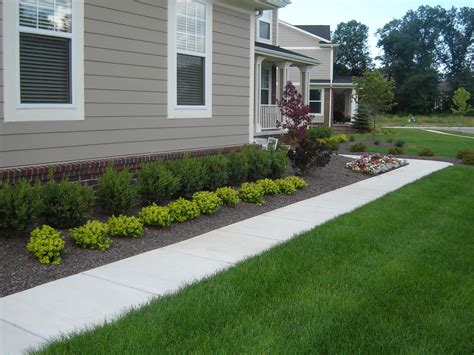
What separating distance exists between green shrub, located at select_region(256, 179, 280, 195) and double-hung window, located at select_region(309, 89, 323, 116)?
81.0 ft

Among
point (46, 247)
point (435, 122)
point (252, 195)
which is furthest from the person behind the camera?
point (435, 122)

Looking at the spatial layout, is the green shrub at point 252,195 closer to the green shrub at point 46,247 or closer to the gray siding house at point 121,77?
the gray siding house at point 121,77

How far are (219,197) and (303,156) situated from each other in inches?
144

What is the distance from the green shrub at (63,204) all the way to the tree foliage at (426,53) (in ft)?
228

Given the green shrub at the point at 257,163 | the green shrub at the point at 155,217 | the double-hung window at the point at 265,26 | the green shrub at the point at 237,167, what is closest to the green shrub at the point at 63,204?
the green shrub at the point at 155,217

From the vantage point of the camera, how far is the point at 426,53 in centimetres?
7650

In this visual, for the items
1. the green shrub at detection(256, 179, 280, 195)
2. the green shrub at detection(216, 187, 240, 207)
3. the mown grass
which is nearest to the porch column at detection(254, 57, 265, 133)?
the green shrub at detection(256, 179, 280, 195)

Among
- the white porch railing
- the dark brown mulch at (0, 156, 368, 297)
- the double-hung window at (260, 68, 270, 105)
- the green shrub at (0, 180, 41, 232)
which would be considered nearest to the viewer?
the dark brown mulch at (0, 156, 368, 297)

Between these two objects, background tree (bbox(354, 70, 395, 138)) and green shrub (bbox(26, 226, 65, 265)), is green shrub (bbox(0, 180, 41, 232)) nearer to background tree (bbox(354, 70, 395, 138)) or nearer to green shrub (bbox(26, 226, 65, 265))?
green shrub (bbox(26, 226, 65, 265))

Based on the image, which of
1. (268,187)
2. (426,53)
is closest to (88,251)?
(268,187)

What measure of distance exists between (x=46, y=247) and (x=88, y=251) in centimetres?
58

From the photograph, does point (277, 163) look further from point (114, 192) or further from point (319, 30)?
point (319, 30)

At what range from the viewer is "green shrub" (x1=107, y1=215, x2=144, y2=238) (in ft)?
20.9

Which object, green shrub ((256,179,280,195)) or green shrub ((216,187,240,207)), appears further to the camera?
green shrub ((256,179,280,195))
